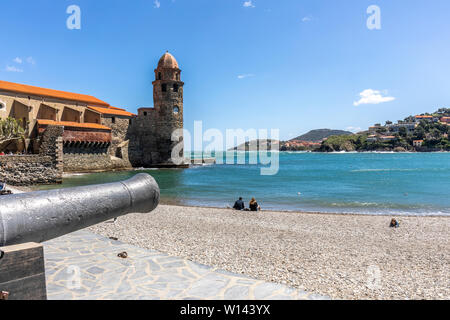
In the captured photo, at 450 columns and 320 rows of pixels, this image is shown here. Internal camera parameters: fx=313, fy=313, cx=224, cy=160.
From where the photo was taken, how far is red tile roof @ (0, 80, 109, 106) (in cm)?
3334

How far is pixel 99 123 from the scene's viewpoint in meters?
39.6

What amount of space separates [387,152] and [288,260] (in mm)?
136545

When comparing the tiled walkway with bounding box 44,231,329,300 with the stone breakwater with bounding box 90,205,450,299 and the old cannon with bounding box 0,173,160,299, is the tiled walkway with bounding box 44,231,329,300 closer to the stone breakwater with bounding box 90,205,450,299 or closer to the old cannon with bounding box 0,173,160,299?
the old cannon with bounding box 0,173,160,299

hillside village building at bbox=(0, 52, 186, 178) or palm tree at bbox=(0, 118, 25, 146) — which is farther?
hillside village building at bbox=(0, 52, 186, 178)

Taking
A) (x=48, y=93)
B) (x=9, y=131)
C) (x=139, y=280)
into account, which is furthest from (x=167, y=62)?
(x=139, y=280)

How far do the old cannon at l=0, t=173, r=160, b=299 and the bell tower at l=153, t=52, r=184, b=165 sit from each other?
41.3 m

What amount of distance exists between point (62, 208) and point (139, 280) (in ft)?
4.32

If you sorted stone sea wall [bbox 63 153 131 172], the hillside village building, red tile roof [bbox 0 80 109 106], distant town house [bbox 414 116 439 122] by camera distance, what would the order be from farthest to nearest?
distant town house [bbox 414 116 439 122]
stone sea wall [bbox 63 153 131 172]
red tile roof [bbox 0 80 109 106]
the hillside village building

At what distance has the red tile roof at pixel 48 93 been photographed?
33.3 meters

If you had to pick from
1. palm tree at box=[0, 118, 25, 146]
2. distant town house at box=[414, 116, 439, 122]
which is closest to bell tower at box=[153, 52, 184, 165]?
palm tree at box=[0, 118, 25, 146]

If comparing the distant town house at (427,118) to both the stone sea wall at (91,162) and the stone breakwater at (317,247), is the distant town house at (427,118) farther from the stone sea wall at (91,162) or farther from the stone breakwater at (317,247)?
the stone breakwater at (317,247)

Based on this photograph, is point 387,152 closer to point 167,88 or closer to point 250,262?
point 167,88

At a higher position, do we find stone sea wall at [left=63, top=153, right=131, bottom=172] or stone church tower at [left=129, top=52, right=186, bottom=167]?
stone church tower at [left=129, top=52, right=186, bottom=167]

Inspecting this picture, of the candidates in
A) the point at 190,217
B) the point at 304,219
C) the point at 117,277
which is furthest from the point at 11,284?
the point at 304,219
